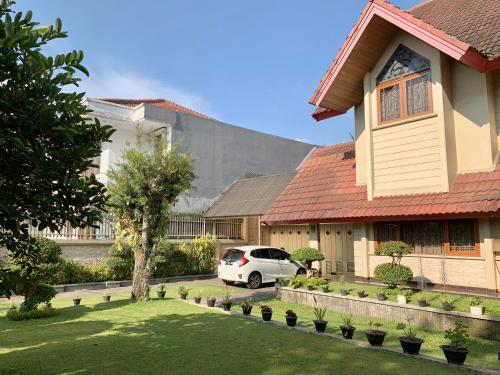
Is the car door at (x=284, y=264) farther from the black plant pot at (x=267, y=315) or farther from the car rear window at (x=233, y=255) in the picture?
the black plant pot at (x=267, y=315)

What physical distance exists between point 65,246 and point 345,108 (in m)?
12.9

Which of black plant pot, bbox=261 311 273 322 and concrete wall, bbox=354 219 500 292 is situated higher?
concrete wall, bbox=354 219 500 292

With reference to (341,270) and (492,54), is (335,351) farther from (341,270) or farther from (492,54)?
(341,270)

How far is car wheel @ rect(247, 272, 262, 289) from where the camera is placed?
51.9ft

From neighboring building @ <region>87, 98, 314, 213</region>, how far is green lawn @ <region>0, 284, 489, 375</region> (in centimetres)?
1346

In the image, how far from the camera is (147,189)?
12281 mm

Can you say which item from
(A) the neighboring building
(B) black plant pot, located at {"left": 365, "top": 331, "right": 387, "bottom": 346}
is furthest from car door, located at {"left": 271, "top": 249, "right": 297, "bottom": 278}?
(B) black plant pot, located at {"left": 365, "top": 331, "right": 387, "bottom": 346}

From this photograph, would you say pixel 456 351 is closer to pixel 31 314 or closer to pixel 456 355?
pixel 456 355

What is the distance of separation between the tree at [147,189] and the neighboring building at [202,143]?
9.49 m

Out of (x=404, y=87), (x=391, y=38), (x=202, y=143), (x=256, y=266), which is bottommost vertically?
(x=256, y=266)

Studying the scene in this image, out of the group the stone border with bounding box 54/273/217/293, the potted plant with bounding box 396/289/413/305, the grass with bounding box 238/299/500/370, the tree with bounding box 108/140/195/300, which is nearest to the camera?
the grass with bounding box 238/299/500/370

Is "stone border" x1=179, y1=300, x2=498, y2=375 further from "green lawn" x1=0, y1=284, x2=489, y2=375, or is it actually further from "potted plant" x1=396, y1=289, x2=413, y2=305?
"potted plant" x1=396, y1=289, x2=413, y2=305

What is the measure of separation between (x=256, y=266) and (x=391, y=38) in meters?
9.67

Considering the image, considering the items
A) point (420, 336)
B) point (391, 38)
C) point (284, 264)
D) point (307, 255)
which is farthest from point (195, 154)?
point (420, 336)
